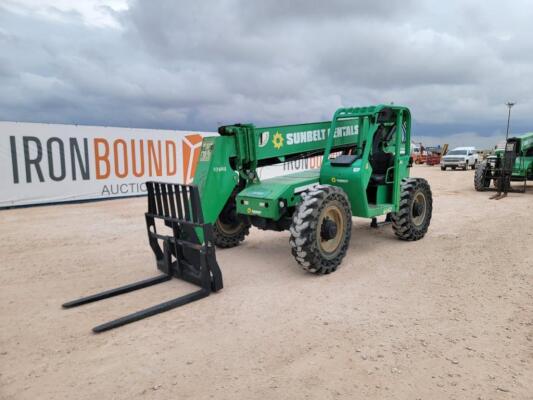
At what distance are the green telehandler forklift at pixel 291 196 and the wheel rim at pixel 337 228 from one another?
0.05ft

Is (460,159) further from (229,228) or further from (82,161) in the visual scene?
(229,228)

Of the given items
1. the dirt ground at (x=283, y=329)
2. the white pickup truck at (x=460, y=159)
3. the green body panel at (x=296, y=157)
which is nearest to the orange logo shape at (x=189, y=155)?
the dirt ground at (x=283, y=329)

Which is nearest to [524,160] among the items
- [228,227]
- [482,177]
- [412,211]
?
[482,177]

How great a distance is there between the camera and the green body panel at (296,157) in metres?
5.61

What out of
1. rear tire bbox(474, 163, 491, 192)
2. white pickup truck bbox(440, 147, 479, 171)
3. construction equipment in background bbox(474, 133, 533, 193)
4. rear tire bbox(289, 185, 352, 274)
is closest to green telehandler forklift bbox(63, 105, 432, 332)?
rear tire bbox(289, 185, 352, 274)

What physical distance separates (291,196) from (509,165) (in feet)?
41.1

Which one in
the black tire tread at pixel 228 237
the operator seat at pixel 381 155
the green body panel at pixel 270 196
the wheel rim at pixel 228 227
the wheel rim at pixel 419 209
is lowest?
the black tire tread at pixel 228 237

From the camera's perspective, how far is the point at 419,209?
297 inches

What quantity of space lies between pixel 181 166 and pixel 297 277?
11.6m

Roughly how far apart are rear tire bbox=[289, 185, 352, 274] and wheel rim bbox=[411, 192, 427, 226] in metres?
2.30

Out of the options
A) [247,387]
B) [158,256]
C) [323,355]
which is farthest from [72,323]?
[323,355]

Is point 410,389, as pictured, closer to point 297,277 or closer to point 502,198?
point 297,277

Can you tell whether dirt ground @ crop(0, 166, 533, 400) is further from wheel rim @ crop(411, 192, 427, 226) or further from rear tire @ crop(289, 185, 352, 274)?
wheel rim @ crop(411, 192, 427, 226)

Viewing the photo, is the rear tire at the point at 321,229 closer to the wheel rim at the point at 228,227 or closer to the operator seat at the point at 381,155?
the operator seat at the point at 381,155
